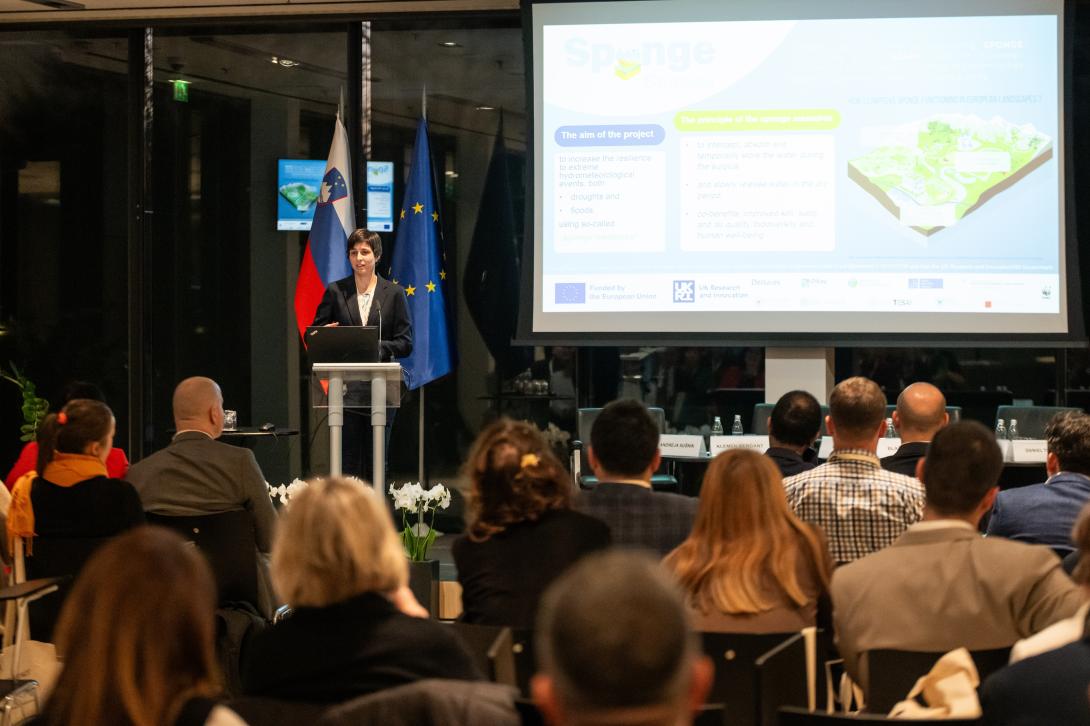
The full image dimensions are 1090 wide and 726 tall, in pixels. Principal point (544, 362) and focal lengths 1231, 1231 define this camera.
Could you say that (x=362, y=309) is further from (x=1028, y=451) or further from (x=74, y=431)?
(x=1028, y=451)

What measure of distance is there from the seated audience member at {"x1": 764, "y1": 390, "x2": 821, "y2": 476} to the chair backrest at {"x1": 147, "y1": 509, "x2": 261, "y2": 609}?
5.61 ft

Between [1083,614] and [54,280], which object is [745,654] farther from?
[54,280]

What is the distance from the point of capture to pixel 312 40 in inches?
317

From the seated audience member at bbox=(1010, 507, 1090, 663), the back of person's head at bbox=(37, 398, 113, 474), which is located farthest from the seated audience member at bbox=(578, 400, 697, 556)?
the back of person's head at bbox=(37, 398, 113, 474)

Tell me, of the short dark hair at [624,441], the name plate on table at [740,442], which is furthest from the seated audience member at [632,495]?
the name plate on table at [740,442]

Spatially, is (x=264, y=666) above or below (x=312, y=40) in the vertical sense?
below

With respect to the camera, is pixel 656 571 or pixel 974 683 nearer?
pixel 656 571

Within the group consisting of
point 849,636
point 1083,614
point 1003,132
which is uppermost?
point 1003,132

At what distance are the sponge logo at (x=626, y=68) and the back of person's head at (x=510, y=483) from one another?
410 centimetres

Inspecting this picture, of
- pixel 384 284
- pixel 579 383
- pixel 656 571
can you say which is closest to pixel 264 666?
pixel 656 571

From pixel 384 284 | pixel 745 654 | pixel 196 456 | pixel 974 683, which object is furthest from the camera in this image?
pixel 384 284

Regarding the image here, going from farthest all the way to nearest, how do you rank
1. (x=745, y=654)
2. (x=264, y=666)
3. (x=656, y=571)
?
(x=745, y=654) → (x=264, y=666) → (x=656, y=571)

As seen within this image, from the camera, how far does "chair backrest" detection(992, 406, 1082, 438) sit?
6.23m

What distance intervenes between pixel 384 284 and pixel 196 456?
235 centimetres
